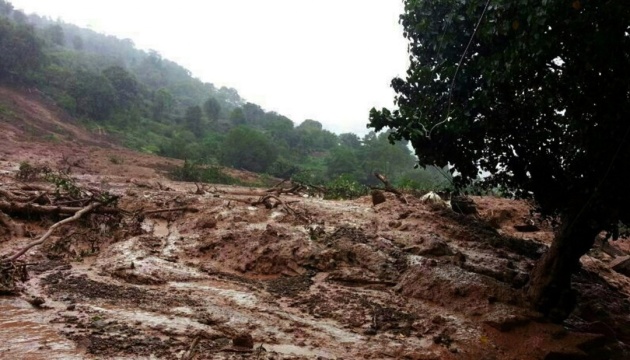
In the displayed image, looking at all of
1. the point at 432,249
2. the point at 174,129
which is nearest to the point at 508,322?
the point at 432,249

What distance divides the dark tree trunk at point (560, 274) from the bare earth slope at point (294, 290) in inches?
10.9

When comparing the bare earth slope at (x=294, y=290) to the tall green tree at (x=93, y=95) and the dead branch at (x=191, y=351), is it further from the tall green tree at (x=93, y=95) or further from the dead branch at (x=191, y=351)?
the tall green tree at (x=93, y=95)

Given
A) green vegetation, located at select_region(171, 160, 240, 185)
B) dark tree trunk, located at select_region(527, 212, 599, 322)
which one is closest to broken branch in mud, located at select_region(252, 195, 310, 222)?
dark tree trunk, located at select_region(527, 212, 599, 322)

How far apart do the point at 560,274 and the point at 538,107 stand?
2.07m

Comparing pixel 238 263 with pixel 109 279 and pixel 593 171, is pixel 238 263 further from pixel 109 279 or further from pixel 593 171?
pixel 593 171

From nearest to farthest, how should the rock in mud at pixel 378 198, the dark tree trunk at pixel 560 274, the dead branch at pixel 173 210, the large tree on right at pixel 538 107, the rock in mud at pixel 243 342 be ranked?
the rock in mud at pixel 243 342 < the large tree on right at pixel 538 107 < the dark tree trunk at pixel 560 274 < the dead branch at pixel 173 210 < the rock in mud at pixel 378 198

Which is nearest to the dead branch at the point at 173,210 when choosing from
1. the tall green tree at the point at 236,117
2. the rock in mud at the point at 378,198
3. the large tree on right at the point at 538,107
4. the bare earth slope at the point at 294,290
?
the bare earth slope at the point at 294,290

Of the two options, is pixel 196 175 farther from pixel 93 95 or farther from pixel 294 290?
pixel 93 95

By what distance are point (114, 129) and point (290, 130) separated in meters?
21.0

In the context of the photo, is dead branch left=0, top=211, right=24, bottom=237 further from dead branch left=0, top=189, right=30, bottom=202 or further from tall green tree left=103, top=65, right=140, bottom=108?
tall green tree left=103, top=65, right=140, bottom=108

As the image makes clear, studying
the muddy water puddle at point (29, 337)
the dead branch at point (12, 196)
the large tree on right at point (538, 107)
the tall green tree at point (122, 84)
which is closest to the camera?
the muddy water puddle at point (29, 337)

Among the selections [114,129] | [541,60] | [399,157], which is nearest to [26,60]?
[114,129]

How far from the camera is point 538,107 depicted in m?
5.14

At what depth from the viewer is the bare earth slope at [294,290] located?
4.18 metres
